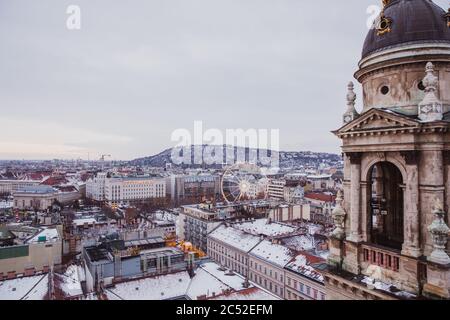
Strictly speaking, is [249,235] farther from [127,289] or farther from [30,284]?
[30,284]

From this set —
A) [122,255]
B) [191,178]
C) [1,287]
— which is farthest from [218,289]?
[191,178]

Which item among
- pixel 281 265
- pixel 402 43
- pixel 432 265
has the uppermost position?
pixel 402 43

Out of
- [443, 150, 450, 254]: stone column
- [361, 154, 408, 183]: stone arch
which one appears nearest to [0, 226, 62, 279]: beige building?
[361, 154, 408, 183]: stone arch

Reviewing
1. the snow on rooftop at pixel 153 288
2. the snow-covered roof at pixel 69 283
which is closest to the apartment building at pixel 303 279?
the snow on rooftop at pixel 153 288

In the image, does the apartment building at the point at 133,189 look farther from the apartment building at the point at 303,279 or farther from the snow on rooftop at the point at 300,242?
the apartment building at the point at 303,279
